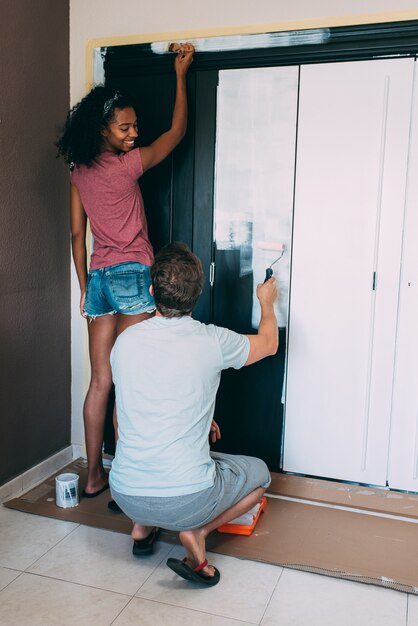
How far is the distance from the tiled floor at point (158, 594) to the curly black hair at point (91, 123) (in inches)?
57.7

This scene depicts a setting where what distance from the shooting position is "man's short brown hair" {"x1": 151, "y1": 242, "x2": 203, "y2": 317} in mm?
1831

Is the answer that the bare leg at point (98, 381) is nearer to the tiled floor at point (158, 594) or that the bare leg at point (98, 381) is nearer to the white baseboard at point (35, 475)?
the white baseboard at point (35, 475)

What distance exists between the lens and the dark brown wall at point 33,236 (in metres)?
2.44

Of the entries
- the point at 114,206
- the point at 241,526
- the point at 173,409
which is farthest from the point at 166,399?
the point at 114,206

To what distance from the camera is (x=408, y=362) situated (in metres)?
2.45

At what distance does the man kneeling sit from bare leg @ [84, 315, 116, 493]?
61cm

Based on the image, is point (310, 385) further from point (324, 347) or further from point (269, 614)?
point (269, 614)

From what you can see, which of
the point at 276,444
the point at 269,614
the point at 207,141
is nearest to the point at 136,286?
the point at 207,141

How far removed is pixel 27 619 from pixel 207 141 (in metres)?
1.92

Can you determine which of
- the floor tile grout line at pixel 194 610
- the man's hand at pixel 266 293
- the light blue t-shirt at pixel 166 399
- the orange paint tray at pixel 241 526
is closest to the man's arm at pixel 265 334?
the man's hand at pixel 266 293

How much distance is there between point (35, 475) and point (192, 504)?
3.62 feet

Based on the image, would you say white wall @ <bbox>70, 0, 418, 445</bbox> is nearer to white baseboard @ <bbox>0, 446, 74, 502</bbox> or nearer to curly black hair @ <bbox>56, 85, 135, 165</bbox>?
white baseboard @ <bbox>0, 446, 74, 502</bbox>

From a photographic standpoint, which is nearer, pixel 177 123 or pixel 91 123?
pixel 91 123

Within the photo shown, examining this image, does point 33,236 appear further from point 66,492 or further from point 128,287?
point 66,492
